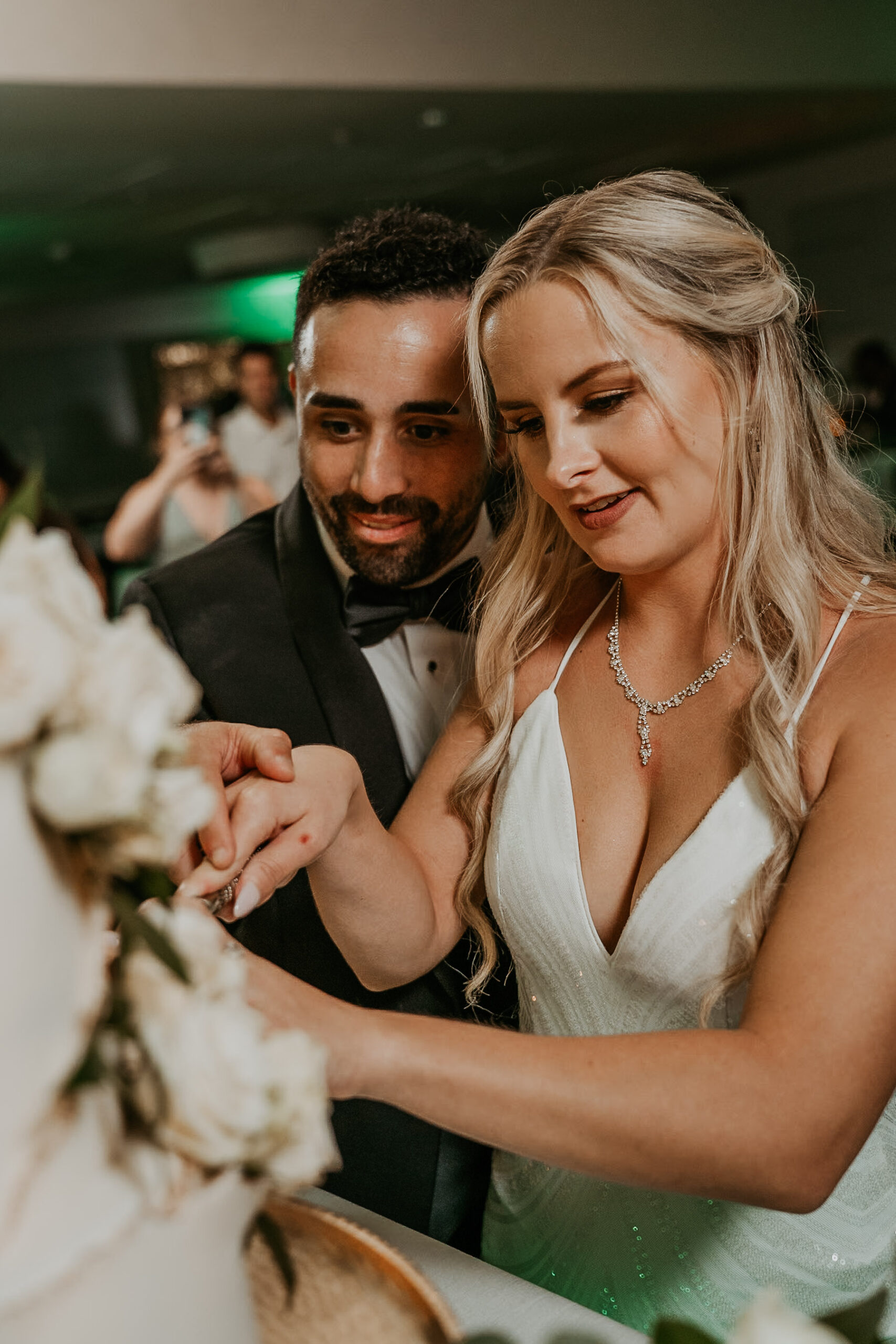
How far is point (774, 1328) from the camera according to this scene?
47 cm

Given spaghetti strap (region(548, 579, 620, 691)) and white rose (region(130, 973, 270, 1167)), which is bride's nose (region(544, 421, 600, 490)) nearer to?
spaghetti strap (region(548, 579, 620, 691))

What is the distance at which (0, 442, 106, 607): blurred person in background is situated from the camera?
573 mm

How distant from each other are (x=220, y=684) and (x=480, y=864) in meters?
0.45

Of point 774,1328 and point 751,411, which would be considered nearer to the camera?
point 774,1328

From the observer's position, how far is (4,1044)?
51 cm

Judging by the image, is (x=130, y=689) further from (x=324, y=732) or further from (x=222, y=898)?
(x=324, y=732)

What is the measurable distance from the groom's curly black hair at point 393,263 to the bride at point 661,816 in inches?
9.3

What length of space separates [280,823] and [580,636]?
0.54 metres

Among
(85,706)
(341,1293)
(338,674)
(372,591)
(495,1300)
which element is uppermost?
(85,706)

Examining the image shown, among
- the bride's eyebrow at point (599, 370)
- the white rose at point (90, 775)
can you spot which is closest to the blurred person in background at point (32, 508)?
the white rose at point (90, 775)

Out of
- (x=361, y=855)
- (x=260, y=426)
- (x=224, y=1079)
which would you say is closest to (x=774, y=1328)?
(x=224, y=1079)

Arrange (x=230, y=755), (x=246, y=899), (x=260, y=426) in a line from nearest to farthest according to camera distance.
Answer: (x=246, y=899) → (x=230, y=755) → (x=260, y=426)

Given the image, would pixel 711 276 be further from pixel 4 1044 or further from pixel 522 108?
pixel 522 108

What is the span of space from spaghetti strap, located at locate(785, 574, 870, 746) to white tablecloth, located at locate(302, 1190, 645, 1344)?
0.55 m
